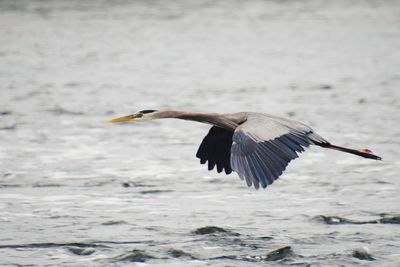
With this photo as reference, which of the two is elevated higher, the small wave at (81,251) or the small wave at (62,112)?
the small wave at (62,112)

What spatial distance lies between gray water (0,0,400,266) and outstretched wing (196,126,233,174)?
0.48m

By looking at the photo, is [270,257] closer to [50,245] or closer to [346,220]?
[346,220]

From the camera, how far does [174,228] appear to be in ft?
26.3

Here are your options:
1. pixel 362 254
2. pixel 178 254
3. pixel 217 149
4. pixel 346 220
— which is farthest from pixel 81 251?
pixel 346 220

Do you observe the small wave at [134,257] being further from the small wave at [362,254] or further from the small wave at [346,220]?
the small wave at [346,220]

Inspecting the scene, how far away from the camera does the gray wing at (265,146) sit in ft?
22.7

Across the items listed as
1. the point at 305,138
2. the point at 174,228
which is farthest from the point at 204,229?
the point at 305,138

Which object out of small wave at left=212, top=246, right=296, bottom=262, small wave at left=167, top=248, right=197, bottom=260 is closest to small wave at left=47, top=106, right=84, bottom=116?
small wave at left=167, top=248, right=197, bottom=260

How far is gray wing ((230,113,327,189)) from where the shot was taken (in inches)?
272

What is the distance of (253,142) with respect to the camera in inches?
283

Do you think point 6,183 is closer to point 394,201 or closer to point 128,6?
point 394,201

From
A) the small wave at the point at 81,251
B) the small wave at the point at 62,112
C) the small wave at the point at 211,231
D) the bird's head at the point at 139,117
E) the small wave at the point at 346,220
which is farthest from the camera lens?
the small wave at the point at 62,112

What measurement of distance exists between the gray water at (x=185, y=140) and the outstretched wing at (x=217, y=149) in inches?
18.9

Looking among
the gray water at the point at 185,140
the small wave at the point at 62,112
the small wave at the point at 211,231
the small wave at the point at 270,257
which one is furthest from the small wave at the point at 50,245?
the small wave at the point at 62,112
